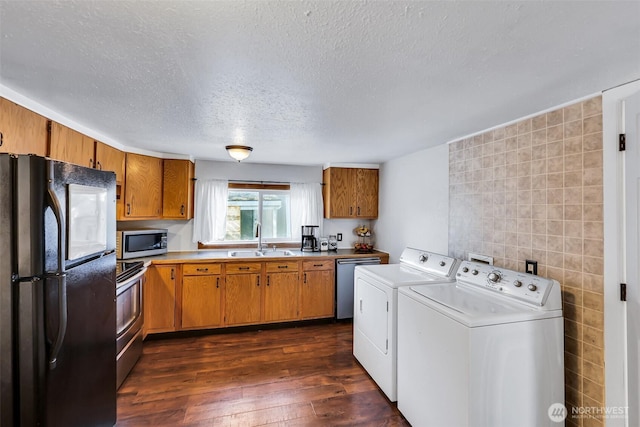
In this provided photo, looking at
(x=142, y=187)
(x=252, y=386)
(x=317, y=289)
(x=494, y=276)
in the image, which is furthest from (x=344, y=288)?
(x=142, y=187)

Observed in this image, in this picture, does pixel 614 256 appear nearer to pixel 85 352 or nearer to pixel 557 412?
pixel 557 412

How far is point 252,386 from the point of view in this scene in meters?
2.36

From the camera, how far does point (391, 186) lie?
3.92 m

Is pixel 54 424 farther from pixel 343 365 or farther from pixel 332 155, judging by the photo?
pixel 332 155

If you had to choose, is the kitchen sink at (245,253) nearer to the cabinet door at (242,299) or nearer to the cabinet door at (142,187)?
the cabinet door at (242,299)

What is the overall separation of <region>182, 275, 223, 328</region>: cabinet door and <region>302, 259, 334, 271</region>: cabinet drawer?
1042mm

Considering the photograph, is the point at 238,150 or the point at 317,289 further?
the point at 317,289

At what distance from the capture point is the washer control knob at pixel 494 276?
76.0 inches

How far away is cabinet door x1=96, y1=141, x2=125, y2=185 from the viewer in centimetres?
258

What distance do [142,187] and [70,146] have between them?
1143 mm

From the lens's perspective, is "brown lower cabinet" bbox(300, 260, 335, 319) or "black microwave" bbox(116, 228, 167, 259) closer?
"black microwave" bbox(116, 228, 167, 259)

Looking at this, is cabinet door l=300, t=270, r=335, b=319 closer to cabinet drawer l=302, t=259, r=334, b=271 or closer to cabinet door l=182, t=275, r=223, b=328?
cabinet drawer l=302, t=259, r=334, b=271

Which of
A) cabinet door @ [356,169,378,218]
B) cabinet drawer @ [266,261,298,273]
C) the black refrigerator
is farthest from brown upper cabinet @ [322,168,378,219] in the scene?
the black refrigerator

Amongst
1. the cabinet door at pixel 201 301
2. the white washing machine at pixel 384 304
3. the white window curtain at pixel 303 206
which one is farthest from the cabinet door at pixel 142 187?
the white washing machine at pixel 384 304
